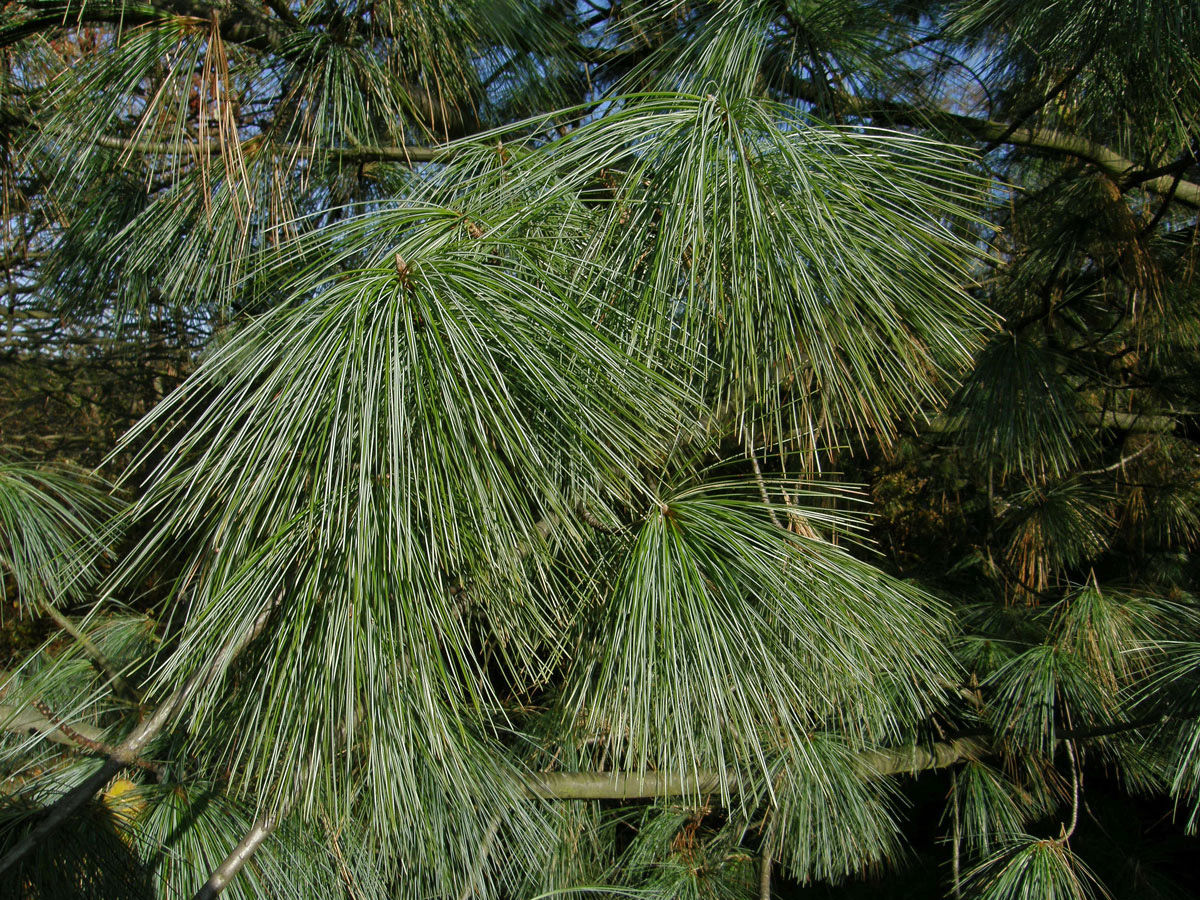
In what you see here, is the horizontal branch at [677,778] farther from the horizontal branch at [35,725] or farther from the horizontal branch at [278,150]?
the horizontal branch at [278,150]

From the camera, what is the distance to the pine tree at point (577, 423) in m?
0.44

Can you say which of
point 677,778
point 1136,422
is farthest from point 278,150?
point 1136,422

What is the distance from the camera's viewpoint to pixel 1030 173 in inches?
52.0

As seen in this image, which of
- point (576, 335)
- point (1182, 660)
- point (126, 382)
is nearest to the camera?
point (576, 335)

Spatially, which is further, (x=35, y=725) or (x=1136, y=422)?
(x=1136, y=422)

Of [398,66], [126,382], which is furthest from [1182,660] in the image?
[126,382]

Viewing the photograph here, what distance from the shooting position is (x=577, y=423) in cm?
46

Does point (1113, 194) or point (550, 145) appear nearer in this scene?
point (550, 145)

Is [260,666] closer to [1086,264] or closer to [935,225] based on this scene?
[935,225]

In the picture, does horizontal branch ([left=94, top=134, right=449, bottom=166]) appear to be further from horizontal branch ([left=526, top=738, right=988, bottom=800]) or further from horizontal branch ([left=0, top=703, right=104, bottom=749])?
horizontal branch ([left=526, top=738, right=988, bottom=800])

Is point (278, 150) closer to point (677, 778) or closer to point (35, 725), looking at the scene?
point (35, 725)

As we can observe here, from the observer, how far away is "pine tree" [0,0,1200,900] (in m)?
0.44

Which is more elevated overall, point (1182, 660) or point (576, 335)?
point (576, 335)

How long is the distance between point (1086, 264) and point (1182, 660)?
2.52 feet
